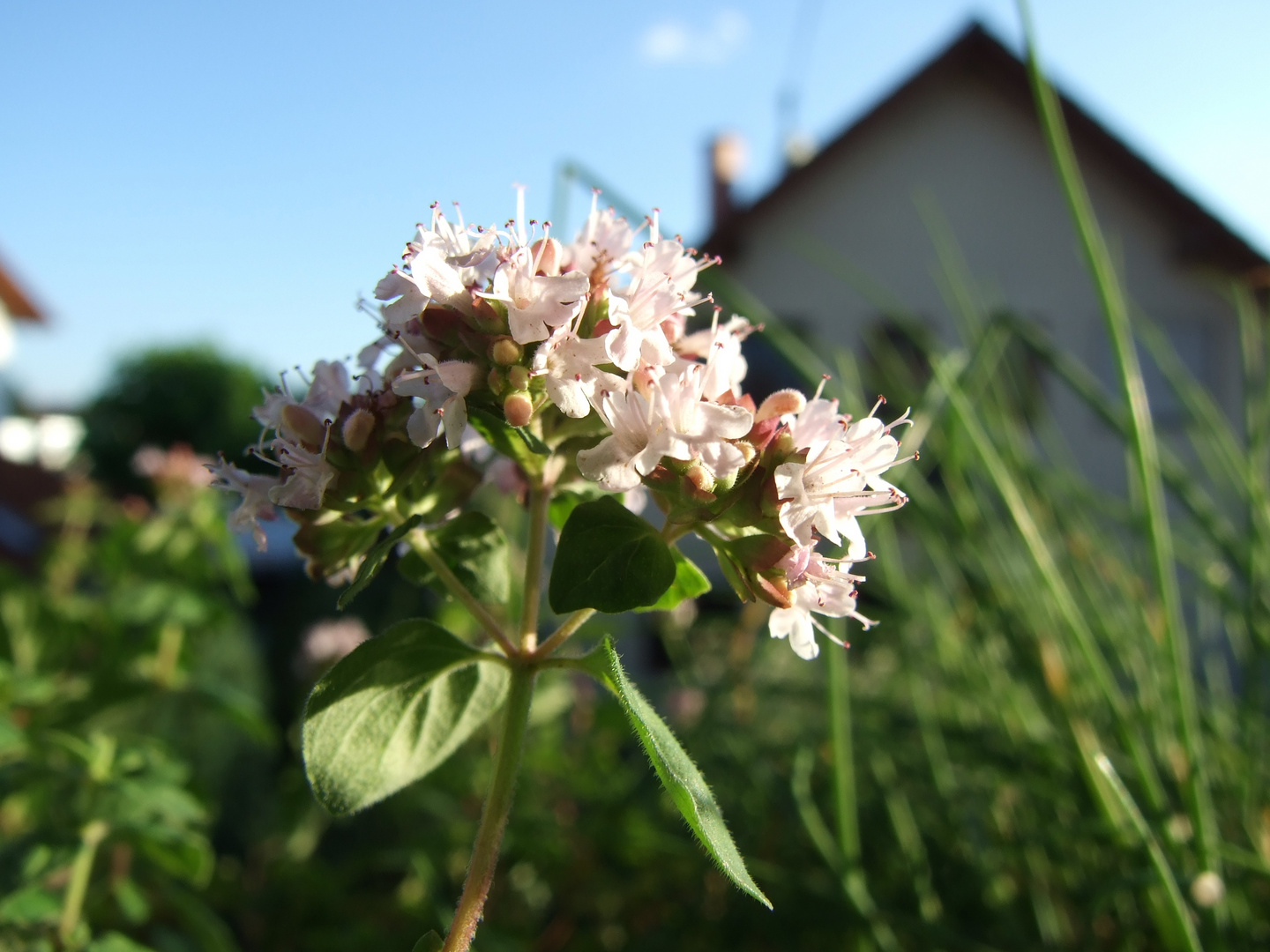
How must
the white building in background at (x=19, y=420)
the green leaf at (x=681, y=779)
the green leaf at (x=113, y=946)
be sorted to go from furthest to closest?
the white building in background at (x=19, y=420) < the green leaf at (x=113, y=946) < the green leaf at (x=681, y=779)

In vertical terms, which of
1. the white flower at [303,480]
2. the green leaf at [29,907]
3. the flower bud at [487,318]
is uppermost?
the flower bud at [487,318]

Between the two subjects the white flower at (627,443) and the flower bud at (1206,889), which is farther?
the flower bud at (1206,889)

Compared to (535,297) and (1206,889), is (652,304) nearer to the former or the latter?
(535,297)

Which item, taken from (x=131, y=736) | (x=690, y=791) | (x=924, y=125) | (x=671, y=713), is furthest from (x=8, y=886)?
(x=924, y=125)

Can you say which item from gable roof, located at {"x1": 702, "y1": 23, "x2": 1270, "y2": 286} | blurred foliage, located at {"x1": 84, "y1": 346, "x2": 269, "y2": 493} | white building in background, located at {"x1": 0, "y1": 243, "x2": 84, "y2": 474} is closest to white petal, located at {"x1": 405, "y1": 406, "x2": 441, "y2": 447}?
gable roof, located at {"x1": 702, "y1": 23, "x2": 1270, "y2": 286}

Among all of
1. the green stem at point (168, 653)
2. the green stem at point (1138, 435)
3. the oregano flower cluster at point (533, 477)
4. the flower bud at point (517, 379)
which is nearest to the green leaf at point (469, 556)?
the oregano flower cluster at point (533, 477)

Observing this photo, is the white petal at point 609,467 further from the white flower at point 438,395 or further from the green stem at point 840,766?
the green stem at point 840,766

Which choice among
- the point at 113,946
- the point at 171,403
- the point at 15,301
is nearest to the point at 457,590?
the point at 113,946
